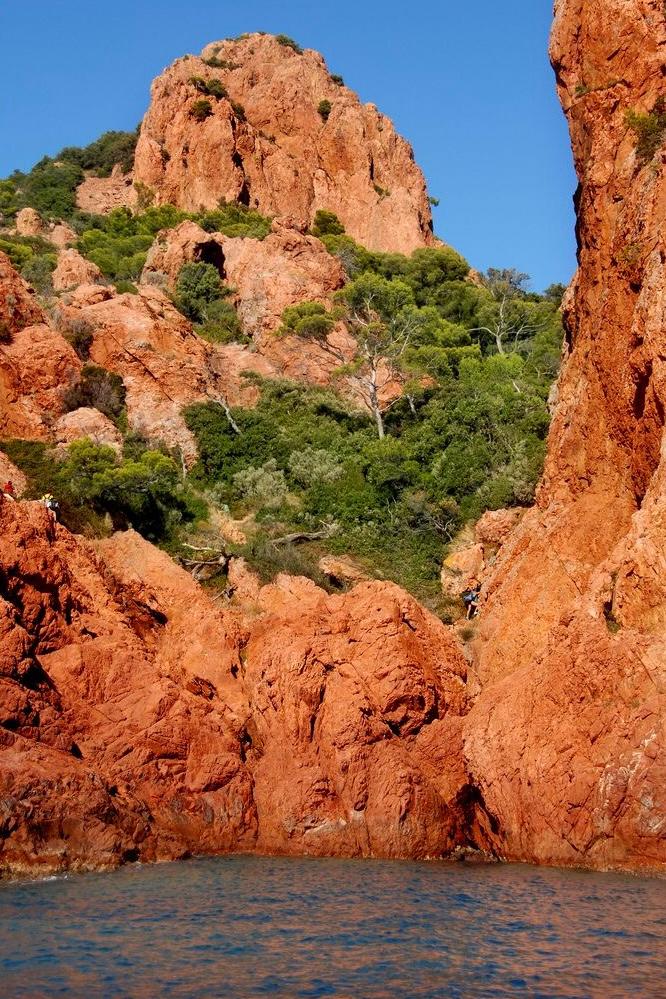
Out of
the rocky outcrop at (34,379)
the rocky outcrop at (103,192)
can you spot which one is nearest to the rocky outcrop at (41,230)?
the rocky outcrop at (103,192)

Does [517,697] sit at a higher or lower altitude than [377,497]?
lower

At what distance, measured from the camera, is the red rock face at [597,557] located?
16.2 m

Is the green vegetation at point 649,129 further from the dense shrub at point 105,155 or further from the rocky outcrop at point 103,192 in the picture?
the dense shrub at point 105,155

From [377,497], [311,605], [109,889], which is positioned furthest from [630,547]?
[377,497]

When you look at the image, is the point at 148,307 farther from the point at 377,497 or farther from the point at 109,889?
the point at 109,889

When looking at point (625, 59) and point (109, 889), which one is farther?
point (625, 59)

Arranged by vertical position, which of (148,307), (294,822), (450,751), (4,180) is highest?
(4,180)

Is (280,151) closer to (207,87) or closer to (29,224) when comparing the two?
(207,87)

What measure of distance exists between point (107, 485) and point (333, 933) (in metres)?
20.8

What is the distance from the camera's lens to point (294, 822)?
18.4 m

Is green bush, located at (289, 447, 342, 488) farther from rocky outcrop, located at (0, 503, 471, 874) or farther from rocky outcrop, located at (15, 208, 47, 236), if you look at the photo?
rocky outcrop, located at (15, 208, 47, 236)

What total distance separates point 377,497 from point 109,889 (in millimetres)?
22930

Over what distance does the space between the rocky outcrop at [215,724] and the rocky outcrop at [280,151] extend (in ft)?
139

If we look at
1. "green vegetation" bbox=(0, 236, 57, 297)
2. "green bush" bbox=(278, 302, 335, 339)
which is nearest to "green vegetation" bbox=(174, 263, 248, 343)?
"green bush" bbox=(278, 302, 335, 339)
